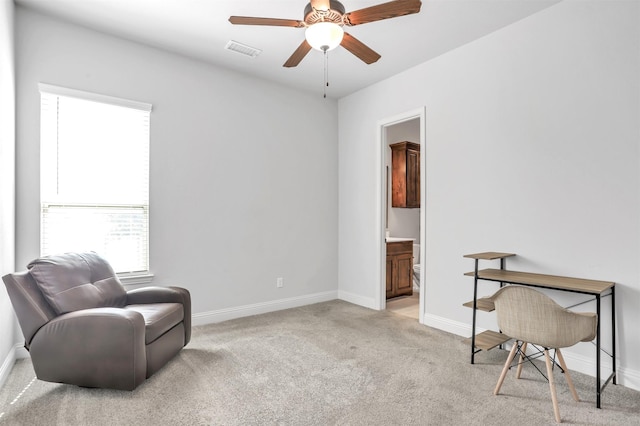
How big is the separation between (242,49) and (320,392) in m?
3.20

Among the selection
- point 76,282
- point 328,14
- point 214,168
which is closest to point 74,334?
point 76,282

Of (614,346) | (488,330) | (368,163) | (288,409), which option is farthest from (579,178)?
(288,409)

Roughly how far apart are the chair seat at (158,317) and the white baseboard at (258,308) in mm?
945

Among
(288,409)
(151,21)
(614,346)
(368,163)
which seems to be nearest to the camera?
(288,409)

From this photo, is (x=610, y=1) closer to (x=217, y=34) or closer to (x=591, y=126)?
(x=591, y=126)

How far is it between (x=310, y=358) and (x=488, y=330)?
1.61 m

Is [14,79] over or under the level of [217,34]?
under

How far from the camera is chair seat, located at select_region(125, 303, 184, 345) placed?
2.53m

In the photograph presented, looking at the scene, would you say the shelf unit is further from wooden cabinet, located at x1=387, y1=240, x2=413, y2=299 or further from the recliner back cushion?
the recliner back cushion

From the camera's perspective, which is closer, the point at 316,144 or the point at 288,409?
the point at 288,409

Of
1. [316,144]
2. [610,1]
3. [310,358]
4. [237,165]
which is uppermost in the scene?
[610,1]

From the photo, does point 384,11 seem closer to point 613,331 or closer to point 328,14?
point 328,14

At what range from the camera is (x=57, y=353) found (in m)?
2.31

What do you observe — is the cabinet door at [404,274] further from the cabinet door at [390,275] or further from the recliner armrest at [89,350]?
the recliner armrest at [89,350]
